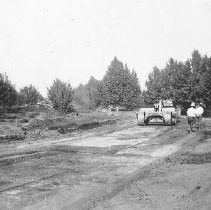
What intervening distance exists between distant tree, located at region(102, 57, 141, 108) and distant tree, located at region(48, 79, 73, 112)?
16147mm

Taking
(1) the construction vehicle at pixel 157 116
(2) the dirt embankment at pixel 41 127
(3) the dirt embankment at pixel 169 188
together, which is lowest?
(3) the dirt embankment at pixel 169 188

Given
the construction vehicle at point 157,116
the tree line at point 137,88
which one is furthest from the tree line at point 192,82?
the construction vehicle at point 157,116

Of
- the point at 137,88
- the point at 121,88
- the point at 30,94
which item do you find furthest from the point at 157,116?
the point at 30,94

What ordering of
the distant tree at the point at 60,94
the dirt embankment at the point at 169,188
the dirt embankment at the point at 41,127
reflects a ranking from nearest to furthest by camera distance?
the dirt embankment at the point at 169,188 < the dirt embankment at the point at 41,127 < the distant tree at the point at 60,94

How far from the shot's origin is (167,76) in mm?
58750

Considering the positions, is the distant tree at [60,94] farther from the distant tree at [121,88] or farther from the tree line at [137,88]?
the distant tree at [121,88]

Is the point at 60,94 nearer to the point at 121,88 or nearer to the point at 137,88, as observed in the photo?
the point at 121,88

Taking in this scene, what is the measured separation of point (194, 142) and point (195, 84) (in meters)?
30.6

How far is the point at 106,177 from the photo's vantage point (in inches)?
311

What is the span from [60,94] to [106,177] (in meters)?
39.9

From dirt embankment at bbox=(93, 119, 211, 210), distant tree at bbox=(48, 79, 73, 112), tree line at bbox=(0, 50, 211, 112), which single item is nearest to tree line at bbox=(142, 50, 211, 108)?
tree line at bbox=(0, 50, 211, 112)

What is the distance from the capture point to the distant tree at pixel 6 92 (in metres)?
43.0

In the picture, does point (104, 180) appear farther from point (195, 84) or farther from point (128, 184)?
point (195, 84)

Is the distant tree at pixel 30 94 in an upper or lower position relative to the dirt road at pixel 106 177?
upper
